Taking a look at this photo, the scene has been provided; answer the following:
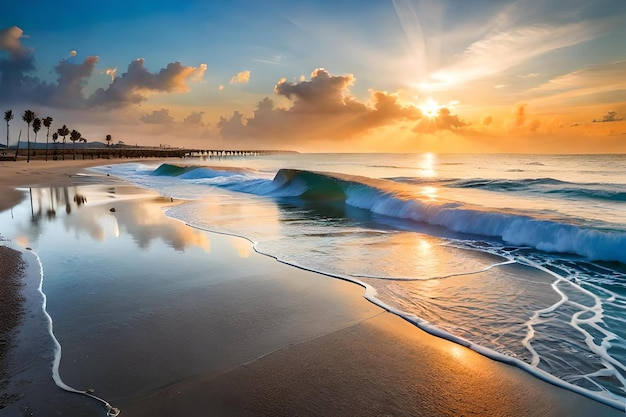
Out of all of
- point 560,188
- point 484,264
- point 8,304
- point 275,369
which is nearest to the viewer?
point 275,369

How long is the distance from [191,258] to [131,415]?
174 inches

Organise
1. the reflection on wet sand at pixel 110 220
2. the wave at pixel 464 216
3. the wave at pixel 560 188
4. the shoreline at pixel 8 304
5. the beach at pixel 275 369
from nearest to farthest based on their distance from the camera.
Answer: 1. the beach at pixel 275 369
2. the shoreline at pixel 8 304
3. the wave at pixel 464 216
4. the reflection on wet sand at pixel 110 220
5. the wave at pixel 560 188

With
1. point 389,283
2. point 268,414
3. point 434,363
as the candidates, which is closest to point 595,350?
point 434,363

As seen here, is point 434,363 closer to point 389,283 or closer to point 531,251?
point 389,283

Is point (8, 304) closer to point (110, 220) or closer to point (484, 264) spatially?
point (110, 220)

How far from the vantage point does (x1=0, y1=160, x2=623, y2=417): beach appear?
2.72 metres

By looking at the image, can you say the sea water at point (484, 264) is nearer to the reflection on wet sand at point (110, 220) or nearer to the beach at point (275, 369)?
the beach at point (275, 369)

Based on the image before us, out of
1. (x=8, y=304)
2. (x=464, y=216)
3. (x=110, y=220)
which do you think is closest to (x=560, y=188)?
(x=464, y=216)

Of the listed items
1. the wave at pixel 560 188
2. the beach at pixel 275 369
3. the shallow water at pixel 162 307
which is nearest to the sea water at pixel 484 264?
the beach at pixel 275 369

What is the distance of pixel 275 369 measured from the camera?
3.22 metres

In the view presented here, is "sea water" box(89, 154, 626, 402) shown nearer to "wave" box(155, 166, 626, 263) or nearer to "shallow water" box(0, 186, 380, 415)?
"wave" box(155, 166, 626, 263)

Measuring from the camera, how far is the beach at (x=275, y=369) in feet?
8.91

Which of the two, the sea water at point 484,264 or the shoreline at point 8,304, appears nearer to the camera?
the shoreline at point 8,304

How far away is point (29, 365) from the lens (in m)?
3.14
